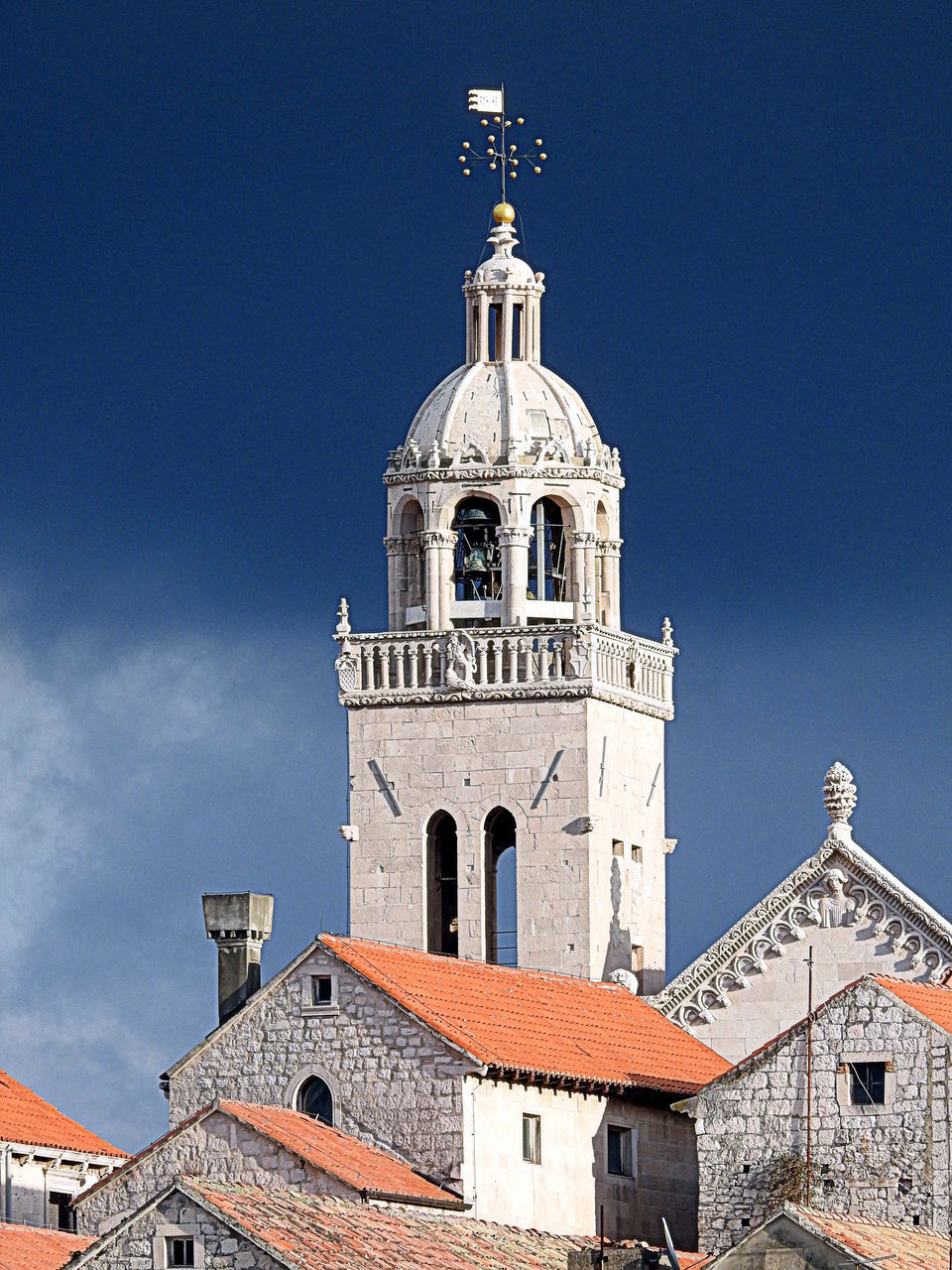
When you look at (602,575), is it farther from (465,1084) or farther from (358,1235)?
(358,1235)

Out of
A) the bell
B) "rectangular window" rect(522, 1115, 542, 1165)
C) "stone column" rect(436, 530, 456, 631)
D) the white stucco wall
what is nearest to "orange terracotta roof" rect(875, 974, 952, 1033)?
the white stucco wall

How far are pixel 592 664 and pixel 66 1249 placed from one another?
47.9ft

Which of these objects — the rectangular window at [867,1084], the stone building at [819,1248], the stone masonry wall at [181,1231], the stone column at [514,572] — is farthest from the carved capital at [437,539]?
the stone masonry wall at [181,1231]

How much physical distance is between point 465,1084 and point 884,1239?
24.6 feet

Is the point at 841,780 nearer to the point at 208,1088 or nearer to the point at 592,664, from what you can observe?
the point at 592,664

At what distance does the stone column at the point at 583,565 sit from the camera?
85938 mm

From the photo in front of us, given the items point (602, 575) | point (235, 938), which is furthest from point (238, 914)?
point (602, 575)

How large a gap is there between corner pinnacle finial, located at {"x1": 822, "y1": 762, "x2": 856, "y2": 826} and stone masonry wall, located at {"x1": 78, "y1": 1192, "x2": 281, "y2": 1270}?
1761 cm

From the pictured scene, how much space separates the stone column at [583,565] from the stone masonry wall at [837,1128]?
15422mm

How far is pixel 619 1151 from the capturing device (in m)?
76.3

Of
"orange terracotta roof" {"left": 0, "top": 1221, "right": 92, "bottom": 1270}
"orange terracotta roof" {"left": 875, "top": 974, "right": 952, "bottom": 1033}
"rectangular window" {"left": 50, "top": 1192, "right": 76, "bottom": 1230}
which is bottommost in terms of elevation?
"orange terracotta roof" {"left": 0, "top": 1221, "right": 92, "bottom": 1270}

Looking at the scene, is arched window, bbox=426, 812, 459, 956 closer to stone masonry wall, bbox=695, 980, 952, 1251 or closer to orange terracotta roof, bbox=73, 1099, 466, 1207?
orange terracotta roof, bbox=73, 1099, 466, 1207

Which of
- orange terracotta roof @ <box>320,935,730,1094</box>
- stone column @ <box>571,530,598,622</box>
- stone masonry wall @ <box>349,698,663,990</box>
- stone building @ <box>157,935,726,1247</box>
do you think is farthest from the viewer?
stone column @ <box>571,530,598,622</box>

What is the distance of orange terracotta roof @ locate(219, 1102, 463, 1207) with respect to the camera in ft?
231
